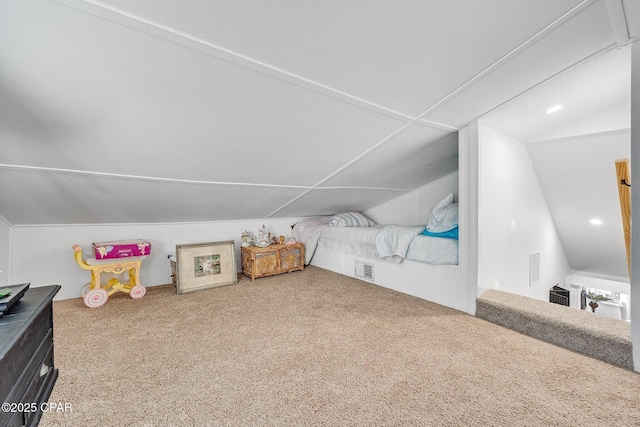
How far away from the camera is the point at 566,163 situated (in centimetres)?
277

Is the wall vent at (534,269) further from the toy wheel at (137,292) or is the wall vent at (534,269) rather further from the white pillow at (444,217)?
the toy wheel at (137,292)

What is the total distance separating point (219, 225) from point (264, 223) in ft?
2.18

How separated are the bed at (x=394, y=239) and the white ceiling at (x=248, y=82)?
86 centimetres

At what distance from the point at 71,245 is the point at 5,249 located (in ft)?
1.43

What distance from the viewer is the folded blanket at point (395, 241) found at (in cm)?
275

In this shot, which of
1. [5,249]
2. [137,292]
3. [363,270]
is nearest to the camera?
[5,249]

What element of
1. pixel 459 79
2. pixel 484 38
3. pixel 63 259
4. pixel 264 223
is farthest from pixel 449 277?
pixel 63 259

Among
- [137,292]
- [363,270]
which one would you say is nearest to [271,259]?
[363,270]

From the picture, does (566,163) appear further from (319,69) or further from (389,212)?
(319,69)

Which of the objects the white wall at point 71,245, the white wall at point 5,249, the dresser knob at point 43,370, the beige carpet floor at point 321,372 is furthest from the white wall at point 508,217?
the white wall at point 5,249

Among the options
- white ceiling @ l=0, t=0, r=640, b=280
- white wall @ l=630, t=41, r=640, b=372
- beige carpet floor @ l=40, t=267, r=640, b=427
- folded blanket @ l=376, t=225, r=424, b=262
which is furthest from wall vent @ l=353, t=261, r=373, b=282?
white wall @ l=630, t=41, r=640, b=372

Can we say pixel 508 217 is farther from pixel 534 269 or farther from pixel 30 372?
pixel 30 372

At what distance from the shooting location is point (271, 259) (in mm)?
3455

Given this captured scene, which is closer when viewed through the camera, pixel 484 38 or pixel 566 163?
pixel 484 38
